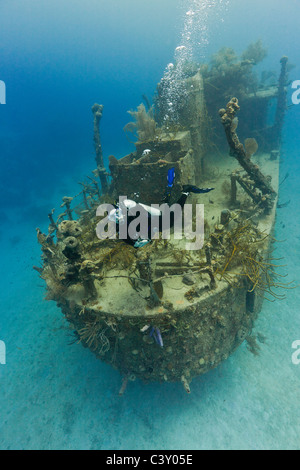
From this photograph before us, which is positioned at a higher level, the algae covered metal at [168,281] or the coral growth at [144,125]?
the coral growth at [144,125]

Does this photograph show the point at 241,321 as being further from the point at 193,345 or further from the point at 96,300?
the point at 96,300

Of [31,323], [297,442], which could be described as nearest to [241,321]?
[297,442]

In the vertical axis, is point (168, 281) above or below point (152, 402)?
above

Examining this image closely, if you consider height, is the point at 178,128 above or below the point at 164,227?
above

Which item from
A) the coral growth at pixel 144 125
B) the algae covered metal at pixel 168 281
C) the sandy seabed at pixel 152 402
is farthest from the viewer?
the coral growth at pixel 144 125

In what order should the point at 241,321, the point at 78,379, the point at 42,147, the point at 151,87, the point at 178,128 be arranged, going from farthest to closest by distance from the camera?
the point at 151,87 → the point at 42,147 → the point at 178,128 → the point at 78,379 → the point at 241,321

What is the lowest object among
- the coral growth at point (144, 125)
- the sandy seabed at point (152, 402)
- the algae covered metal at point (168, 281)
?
the sandy seabed at point (152, 402)

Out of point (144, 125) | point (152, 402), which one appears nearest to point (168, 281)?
point (152, 402)

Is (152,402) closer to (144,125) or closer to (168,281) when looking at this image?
(168,281)

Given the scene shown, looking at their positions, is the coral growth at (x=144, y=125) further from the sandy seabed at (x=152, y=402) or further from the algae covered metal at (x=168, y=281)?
the sandy seabed at (x=152, y=402)

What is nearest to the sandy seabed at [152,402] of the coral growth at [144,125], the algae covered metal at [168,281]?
the algae covered metal at [168,281]

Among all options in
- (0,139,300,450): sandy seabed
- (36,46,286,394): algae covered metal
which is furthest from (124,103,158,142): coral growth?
(0,139,300,450): sandy seabed

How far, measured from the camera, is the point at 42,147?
6172 centimetres

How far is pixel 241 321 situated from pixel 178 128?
7.49 m
